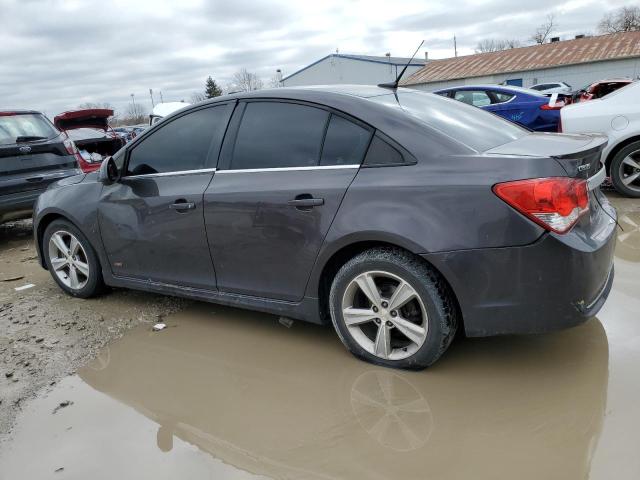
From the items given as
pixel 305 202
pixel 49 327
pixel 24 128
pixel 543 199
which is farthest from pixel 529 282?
pixel 24 128

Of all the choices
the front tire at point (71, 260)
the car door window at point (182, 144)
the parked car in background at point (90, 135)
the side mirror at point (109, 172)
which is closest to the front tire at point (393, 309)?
the car door window at point (182, 144)

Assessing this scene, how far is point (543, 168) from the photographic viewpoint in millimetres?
2457

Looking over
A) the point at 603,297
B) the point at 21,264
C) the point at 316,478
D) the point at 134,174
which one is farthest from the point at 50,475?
the point at 21,264

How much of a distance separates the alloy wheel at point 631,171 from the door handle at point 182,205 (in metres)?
5.50

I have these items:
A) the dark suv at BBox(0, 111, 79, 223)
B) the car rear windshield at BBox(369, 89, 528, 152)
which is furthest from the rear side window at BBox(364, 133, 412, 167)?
the dark suv at BBox(0, 111, 79, 223)

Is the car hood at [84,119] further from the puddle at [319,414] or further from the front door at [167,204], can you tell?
the puddle at [319,414]

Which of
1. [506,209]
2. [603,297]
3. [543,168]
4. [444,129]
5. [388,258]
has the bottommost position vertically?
[603,297]

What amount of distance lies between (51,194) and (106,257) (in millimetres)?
886

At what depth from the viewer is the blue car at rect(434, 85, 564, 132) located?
9.48 m

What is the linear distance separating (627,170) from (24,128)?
7.67 meters

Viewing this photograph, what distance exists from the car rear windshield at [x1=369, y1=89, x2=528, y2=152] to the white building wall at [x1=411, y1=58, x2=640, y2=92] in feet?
115

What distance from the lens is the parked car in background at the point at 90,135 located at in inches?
336

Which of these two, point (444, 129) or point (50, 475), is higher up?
point (444, 129)

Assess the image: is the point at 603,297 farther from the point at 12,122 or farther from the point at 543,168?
the point at 12,122
